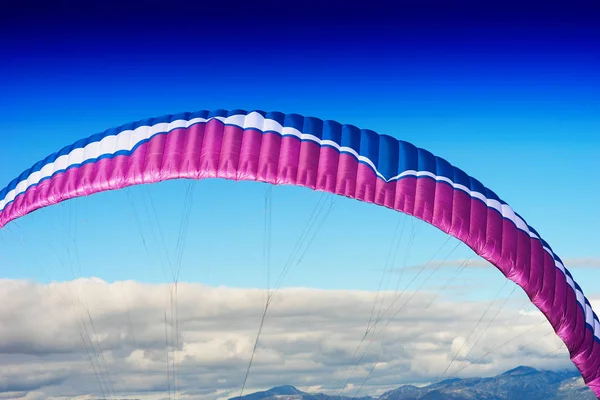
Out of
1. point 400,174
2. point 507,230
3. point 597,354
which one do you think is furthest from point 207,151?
point 597,354

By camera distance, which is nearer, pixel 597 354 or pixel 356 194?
pixel 356 194

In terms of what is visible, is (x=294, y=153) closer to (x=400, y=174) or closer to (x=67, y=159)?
(x=400, y=174)

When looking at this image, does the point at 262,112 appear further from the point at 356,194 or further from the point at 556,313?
the point at 556,313

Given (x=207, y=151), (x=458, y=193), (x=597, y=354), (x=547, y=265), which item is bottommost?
(x=597, y=354)

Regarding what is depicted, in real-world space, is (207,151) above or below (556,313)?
above

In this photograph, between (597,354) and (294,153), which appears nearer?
(294,153)

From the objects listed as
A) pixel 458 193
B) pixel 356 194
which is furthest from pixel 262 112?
pixel 458 193
